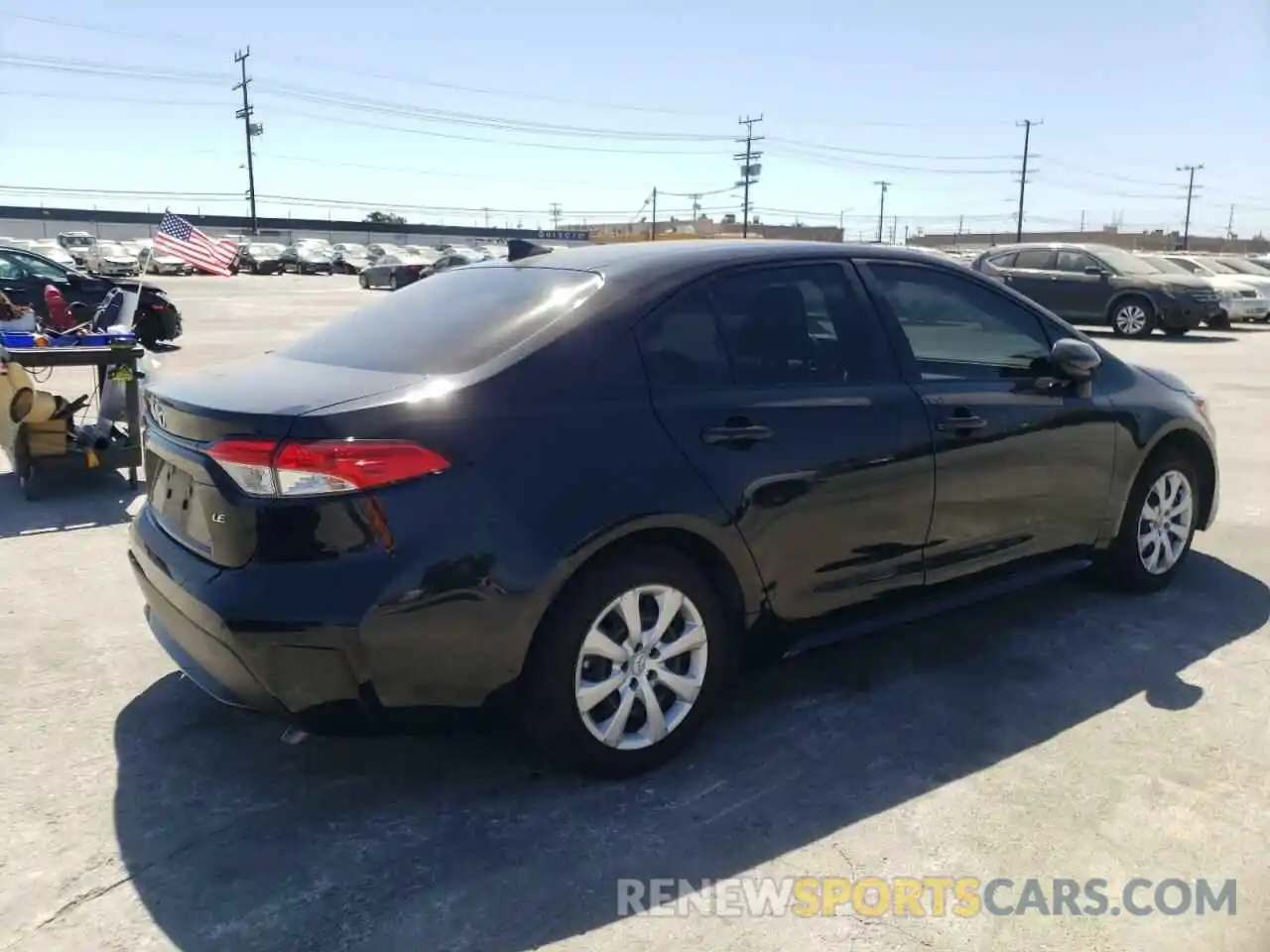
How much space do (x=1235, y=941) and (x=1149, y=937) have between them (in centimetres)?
21

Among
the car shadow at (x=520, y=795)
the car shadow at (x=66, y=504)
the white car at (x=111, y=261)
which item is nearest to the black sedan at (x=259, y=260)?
the white car at (x=111, y=261)

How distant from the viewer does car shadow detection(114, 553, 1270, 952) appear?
2588 mm

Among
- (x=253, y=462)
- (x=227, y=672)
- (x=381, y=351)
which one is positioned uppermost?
(x=381, y=351)

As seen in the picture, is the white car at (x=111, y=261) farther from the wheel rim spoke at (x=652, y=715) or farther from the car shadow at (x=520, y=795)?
the wheel rim spoke at (x=652, y=715)

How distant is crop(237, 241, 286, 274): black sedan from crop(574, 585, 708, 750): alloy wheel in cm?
5186

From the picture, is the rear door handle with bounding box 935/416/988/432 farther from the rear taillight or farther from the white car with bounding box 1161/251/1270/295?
the white car with bounding box 1161/251/1270/295

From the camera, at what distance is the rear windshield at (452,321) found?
315 centimetres

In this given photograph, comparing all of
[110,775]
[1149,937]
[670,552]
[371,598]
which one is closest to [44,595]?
[110,775]

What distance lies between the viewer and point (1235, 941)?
252cm

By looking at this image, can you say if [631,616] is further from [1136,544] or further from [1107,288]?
[1107,288]

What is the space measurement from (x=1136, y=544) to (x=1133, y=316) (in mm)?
16179

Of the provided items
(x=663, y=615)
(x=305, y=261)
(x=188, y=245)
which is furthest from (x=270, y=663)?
(x=305, y=261)

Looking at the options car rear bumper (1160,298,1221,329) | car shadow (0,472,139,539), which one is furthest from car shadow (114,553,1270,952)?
car rear bumper (1160,298,1221,329)

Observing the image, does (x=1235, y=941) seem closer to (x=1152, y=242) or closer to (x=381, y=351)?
(x=381, y=351)
